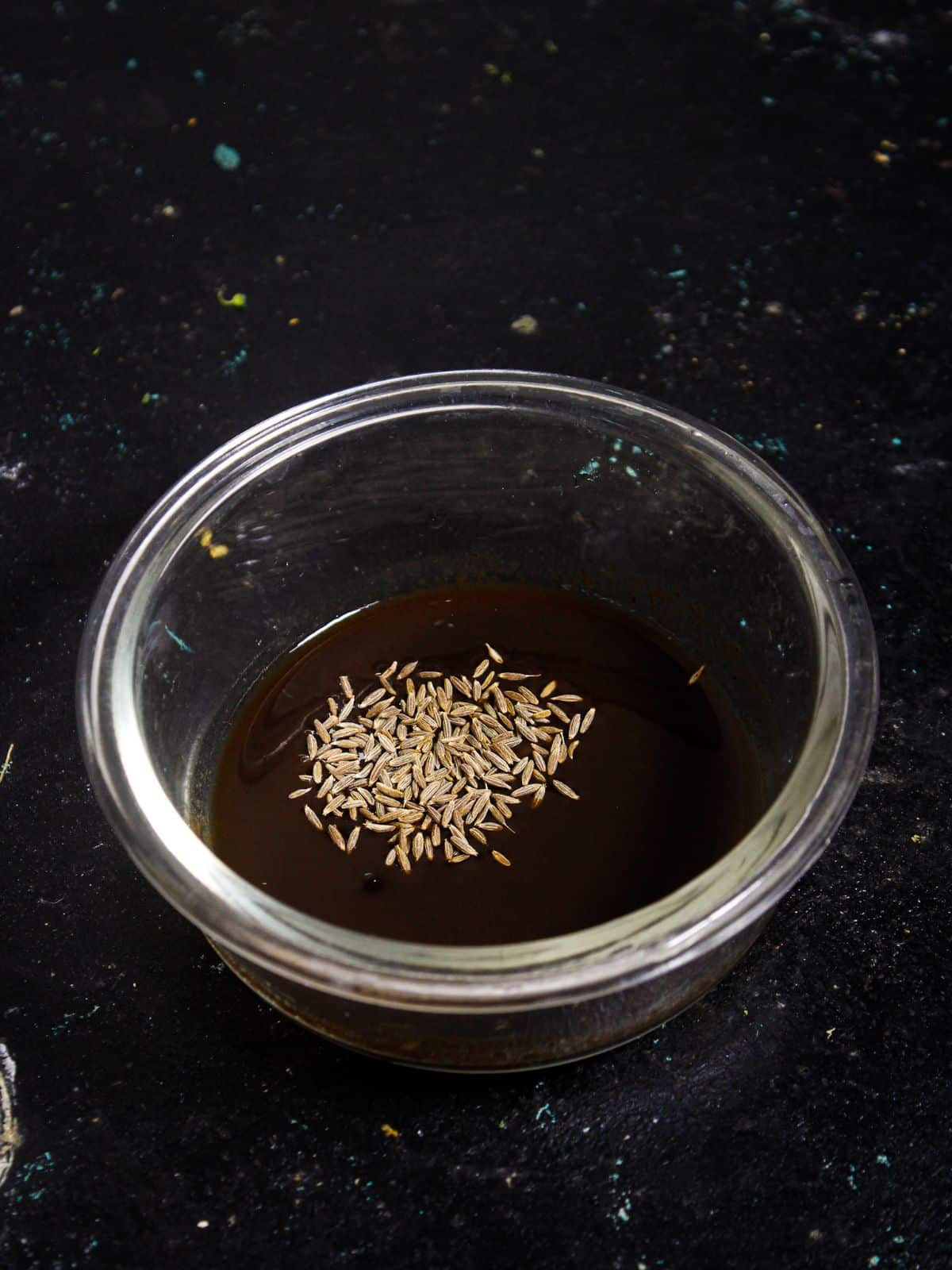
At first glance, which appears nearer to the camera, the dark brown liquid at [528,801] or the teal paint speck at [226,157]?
the dark brown liquid at [528,801]

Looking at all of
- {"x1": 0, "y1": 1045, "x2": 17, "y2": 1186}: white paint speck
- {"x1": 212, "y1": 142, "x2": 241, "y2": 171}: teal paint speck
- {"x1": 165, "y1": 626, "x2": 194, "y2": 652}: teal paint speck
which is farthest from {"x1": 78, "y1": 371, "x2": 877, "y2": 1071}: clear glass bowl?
{"x1": 212, "y1": 142, "x2": 241, "y2": 171}: teal paint speck

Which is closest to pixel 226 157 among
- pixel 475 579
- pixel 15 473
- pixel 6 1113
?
pixel 15 473

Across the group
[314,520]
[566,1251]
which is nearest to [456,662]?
[314,520]

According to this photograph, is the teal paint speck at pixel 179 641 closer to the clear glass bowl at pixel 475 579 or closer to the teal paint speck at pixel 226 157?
the clear glass bowl at pixel 475 579

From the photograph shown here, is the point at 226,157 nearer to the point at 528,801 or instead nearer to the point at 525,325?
the point at 525,325

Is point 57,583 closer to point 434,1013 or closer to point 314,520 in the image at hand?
point 314,520

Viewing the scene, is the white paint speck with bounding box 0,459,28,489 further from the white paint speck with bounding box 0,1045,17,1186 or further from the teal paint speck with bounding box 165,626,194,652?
the white paint speck with bounding box 0,1045,17,1186

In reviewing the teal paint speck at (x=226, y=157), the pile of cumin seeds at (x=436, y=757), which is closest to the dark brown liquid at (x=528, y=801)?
the pile of cumin seeds at (x=436, y=757)
